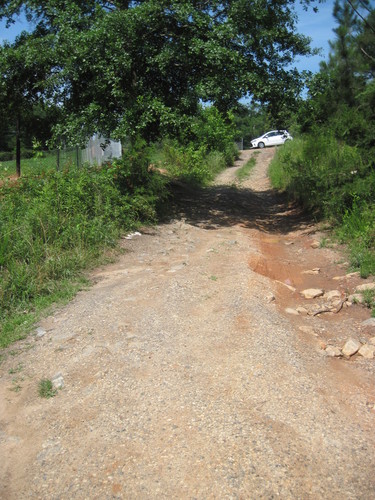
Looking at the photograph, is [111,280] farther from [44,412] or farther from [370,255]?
[370,255]

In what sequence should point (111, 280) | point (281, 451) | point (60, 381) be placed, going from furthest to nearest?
point (111, 280), point (60, 381), point (281, 451)

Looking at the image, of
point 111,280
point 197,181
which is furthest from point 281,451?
point 197,181

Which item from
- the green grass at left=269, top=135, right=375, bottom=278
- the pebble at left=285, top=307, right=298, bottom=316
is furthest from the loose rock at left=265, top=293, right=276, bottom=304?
the green grass at left=269, top=135, right=375, bottom=278

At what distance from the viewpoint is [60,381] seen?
4.18 metres

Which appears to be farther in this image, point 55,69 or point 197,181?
point 197,181

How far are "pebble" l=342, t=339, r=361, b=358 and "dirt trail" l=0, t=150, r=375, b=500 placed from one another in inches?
3.4

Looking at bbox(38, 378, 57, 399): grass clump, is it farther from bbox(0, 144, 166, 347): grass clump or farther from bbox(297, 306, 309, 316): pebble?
bbox(297, 306, 309, 316): pebble

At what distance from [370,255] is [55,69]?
694cm

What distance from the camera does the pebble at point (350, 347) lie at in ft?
15.1

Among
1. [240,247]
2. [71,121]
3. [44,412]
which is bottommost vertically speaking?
[44,412]

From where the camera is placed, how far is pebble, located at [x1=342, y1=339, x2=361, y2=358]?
15.1 feet

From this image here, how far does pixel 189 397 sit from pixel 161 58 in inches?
270

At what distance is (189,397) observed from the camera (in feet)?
12.4

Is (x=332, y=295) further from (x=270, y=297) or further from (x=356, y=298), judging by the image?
(x=270, y=297)
